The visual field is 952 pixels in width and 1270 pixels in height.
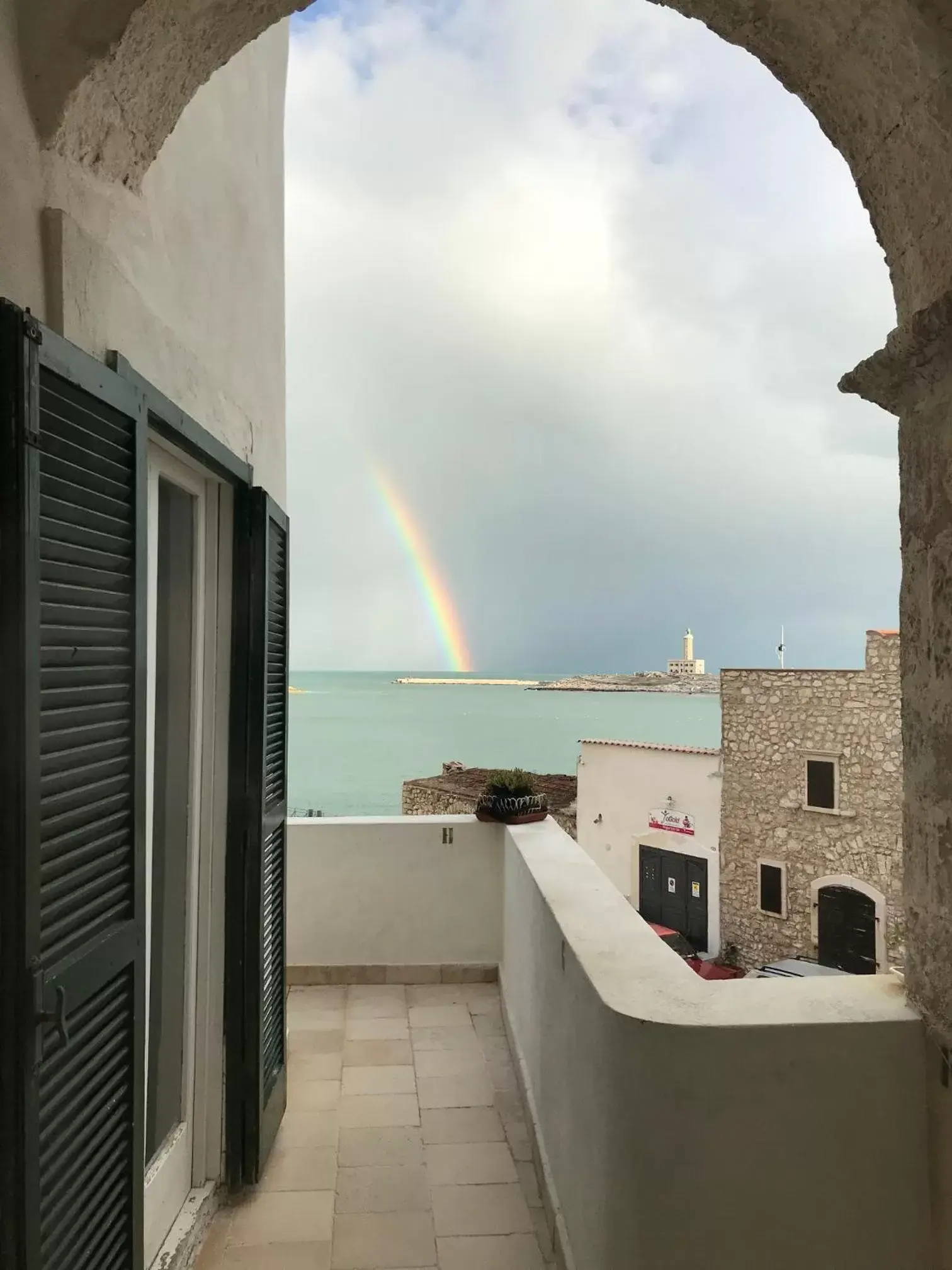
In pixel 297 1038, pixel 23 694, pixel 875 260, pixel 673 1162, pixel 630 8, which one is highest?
pixel 630 8

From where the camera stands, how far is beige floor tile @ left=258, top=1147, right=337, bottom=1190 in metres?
2.44

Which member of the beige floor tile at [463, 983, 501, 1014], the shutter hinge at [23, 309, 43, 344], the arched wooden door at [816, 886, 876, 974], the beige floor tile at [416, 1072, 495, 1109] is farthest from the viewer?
the arched wooden door at [816, 886, 876, 974]

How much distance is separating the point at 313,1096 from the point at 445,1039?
0.68 m

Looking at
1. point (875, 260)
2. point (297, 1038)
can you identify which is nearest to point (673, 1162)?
point (875, 260)

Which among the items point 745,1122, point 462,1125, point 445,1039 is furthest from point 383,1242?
point 745,1122

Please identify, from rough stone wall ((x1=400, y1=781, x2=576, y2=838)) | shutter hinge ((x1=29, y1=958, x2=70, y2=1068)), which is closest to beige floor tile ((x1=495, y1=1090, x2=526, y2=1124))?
shutter hinge ((x1=29, y1=958, x2=70, y2=1068))

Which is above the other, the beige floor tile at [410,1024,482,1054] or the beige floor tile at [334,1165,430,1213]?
the beige floor tile at [334,1165,430,1213]

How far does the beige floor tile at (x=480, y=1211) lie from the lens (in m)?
2.26

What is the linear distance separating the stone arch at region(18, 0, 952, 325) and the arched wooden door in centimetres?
1342

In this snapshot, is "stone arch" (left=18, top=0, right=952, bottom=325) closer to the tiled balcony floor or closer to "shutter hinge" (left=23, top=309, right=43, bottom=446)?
"shutter hinge" (left=23, top=309, right=43, bottom=446)

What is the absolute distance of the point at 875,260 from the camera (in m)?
1.71

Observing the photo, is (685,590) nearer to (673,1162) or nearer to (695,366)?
(695,366)

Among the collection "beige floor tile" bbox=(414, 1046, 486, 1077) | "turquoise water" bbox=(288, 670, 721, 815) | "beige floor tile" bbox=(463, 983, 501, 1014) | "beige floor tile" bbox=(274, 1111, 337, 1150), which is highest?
"beige floor tile" bbox=(274, 1111, 337, 1150)

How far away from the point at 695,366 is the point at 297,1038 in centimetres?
4721
